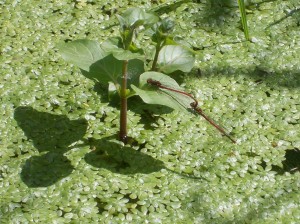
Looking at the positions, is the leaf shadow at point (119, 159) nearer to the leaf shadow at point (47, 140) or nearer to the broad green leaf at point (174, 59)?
the leaf shadow at point (47, 140)

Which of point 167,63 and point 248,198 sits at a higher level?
point 167,63

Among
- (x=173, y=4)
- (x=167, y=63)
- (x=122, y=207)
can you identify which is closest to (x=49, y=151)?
(x=122, y=207)

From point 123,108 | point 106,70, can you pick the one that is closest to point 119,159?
point 123,108

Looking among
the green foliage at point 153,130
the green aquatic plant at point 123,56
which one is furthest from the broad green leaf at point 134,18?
the green foliage at point 153,130

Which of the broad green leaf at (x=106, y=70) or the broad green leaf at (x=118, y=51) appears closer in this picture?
the broad green leaf at (x=118, y=51)

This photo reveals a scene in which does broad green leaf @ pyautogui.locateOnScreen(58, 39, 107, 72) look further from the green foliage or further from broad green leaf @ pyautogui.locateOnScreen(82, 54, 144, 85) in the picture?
the green foliage

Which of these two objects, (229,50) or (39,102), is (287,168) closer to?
(229,50)
